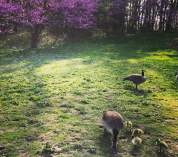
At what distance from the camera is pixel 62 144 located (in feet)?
18.3

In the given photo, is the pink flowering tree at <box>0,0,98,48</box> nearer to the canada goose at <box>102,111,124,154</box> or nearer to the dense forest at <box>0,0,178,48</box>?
the dense forest at <box>0,0,178,48</box>

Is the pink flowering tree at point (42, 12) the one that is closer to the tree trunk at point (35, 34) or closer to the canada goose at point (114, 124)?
the tree trunk at point (35, 34)

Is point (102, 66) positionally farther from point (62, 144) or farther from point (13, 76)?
point (62, 144)

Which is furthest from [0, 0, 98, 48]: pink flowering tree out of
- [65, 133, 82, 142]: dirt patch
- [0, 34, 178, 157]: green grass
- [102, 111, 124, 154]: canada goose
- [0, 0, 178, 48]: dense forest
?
[102, 111, 124, 154]: canada goose

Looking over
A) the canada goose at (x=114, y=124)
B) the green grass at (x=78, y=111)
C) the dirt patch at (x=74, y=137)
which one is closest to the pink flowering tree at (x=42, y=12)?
the green grass at (x=78, y=111)

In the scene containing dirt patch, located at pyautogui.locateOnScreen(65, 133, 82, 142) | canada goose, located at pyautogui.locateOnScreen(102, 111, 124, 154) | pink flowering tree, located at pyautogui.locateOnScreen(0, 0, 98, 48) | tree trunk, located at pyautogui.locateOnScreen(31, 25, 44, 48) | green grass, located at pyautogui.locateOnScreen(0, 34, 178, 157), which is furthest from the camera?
tree trunk, located at pyautogui.locateOnScreen(31, 25, 44, 48)

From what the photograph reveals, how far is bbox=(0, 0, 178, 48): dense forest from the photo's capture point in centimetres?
3039

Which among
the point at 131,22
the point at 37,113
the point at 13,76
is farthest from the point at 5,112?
the point at 131,22

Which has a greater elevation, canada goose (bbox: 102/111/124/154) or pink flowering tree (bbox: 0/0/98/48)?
pink flowering tree (bbox: 0/0/98/48)

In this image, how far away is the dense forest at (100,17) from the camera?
30.4m

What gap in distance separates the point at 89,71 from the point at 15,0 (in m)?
22.2

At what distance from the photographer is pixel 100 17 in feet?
138

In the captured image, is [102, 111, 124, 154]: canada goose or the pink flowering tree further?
the pink flowering tree

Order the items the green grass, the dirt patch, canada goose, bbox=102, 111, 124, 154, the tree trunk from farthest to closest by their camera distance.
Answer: the tree trunk → the dirt patch → the green grass → canada goose, bbox=102, 111, 124, 154
